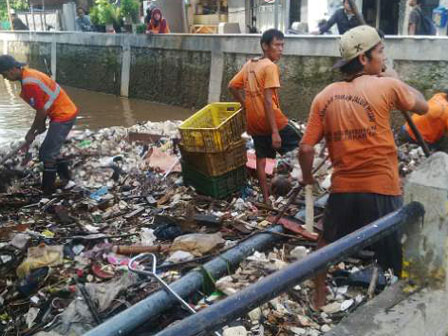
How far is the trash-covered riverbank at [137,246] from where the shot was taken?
13.0 ft

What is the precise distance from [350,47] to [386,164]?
0.79 m

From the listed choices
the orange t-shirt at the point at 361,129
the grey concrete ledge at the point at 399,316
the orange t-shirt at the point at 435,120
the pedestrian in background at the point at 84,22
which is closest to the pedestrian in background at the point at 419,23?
the orange t-shirt at the point at 435,120

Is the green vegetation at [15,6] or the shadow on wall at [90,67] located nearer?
the shadow on wall at [90,67]

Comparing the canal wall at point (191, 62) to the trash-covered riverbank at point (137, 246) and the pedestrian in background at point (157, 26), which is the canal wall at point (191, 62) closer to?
the pedestrian in background at point (157, 26)

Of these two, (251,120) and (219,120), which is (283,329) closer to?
(251,120)

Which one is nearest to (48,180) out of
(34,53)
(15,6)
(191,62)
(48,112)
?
(48,112)

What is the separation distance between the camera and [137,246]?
4.97 metres

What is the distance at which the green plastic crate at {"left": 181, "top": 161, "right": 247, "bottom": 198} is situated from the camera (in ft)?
19.6

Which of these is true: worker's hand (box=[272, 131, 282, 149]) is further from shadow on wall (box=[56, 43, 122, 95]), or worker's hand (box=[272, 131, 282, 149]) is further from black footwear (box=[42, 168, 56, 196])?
shadow on wall (box=[56, 43, 122, 95])

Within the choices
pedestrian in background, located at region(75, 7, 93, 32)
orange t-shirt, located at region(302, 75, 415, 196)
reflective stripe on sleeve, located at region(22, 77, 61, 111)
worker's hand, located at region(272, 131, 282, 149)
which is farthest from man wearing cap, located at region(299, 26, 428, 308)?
pedestrian in background, located at region(75, 7, 93, 32)

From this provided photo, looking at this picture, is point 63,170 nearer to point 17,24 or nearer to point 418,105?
point 418,105

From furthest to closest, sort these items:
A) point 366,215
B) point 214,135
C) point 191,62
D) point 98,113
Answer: point 98,113 < point 191,62 < point 214,135 < point 366,215

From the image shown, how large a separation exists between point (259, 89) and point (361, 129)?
7.86ft

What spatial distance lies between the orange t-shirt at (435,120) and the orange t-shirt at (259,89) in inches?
68.4
